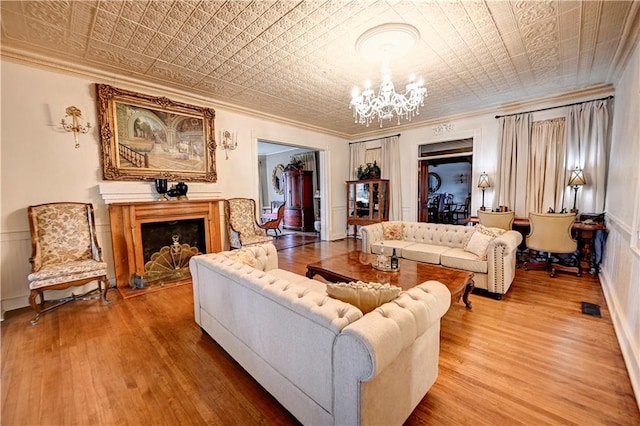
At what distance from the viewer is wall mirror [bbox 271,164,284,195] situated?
964cm

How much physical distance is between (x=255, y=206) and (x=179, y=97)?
7.19 feet

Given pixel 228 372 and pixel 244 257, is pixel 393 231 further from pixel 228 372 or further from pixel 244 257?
pixel 228 372

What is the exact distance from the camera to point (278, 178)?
32.2 feet

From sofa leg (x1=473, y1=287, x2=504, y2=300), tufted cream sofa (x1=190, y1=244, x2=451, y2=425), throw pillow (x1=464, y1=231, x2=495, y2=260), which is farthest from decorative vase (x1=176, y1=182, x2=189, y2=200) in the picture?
sofa leg (x1=473, y1=287, x2=504, y2=300)

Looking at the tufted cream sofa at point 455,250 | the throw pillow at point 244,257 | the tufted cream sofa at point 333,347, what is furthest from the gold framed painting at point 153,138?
the tufted cream sofa at point 455,250

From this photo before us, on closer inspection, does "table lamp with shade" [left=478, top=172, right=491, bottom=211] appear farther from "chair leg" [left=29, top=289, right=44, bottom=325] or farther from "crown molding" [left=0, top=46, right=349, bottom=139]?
"chair leg" [left=29, top=289, right=44, bottom=325]

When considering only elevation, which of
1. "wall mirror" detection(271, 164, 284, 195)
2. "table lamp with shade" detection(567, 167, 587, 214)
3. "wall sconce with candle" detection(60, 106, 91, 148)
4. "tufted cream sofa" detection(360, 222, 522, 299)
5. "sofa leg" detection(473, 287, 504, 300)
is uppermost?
"wall sconce with candle" detection(60, 106, 91, 148)

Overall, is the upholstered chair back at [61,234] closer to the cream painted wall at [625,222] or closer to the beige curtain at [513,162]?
the cream painted wall at [625,222]

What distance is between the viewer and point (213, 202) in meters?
4.32

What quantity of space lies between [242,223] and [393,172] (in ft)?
12.8

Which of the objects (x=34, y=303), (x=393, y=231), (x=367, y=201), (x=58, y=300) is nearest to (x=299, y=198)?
(x=367, y=201)

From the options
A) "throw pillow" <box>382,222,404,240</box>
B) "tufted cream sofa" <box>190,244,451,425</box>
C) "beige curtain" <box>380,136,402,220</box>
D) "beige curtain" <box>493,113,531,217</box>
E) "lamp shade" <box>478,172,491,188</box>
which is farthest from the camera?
"beige curtain" <box>380,136,402,220</box>

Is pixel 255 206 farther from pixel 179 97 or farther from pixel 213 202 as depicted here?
pixel 179 97

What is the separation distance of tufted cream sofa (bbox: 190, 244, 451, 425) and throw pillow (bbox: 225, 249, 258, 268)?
1.54ft
